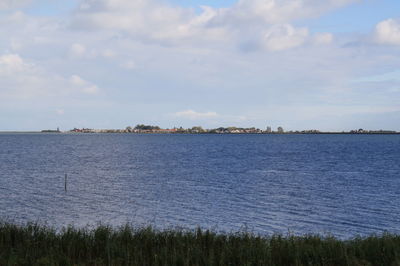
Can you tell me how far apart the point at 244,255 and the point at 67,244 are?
729 cm

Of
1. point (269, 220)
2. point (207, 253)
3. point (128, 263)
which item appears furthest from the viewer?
point (269, 220)

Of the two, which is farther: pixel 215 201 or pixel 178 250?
pixel 215 201

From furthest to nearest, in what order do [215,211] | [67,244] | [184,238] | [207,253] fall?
[215,211]
[184,238]
[67,244]
[207,253]

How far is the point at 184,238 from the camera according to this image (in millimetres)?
19438

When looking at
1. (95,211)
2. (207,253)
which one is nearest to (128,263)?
(207,253)

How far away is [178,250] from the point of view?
1683 cm

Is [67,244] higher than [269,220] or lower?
higher

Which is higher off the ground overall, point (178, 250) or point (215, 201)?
point (178, 250)

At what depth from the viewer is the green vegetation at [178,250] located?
610 inches

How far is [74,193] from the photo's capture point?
49.9m

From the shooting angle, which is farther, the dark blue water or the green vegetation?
the dark blue water

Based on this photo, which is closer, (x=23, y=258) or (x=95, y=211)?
(x=23, y=258)

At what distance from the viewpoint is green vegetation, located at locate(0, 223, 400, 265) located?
15.5 m

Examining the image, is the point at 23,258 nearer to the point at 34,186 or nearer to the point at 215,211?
the point at 215,211
